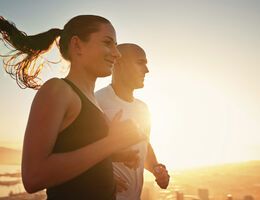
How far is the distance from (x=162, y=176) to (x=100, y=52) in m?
1.91

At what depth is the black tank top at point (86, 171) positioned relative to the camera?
5.43ft

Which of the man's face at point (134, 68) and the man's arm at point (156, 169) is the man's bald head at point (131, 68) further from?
the man's arm at point (156, 169)

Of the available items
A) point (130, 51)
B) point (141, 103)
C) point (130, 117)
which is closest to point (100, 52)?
point (130, 117)

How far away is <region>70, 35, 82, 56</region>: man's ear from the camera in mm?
2031

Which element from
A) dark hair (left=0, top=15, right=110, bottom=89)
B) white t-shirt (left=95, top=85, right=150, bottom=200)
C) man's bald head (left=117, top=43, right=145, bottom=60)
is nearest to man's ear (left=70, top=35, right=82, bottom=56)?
dark hair (left=0, top=15, right=110, bottom=89)

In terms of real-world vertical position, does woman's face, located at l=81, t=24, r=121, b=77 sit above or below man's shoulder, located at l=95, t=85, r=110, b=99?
above

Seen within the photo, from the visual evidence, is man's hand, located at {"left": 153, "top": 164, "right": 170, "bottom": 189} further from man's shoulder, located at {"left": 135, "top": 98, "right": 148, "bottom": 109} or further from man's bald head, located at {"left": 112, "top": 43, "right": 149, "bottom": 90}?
man's bald head, located at {"left": 112, "top": 43, "right": 149, "bottom": 90}

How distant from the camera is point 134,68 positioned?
4.18 m

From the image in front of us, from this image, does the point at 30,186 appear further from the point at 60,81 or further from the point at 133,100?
the point at 133,100

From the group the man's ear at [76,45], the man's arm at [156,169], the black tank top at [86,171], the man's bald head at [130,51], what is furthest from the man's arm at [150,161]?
the man's ear at [76,45]

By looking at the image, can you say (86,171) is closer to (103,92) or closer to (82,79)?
(82,79)

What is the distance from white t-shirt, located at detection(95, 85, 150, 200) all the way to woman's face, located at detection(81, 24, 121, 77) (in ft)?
4.88

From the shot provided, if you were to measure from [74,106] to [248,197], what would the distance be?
1156 inches

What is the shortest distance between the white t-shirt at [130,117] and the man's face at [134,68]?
252 millimetres
